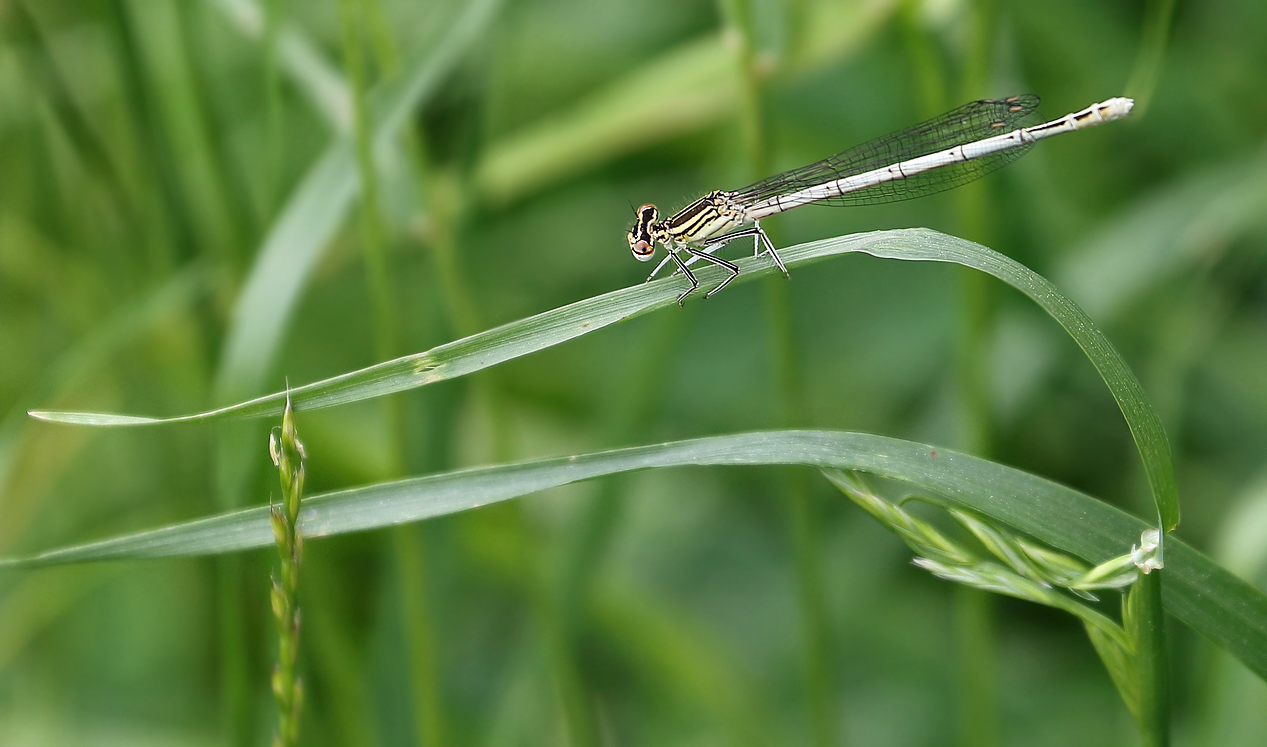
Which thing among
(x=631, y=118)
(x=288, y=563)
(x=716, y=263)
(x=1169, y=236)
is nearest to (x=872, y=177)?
(x=716, y=263)

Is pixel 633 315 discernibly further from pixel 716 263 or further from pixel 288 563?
pixel 716 263

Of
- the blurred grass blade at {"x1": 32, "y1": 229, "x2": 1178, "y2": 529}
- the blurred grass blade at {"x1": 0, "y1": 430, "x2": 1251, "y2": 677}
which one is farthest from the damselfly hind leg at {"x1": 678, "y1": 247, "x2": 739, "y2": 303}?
the blurred grass blade at {"x1": 0, "y1": 430, "x2": 1251, "y2": 677}

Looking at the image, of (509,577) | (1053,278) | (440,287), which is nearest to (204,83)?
(440,287)

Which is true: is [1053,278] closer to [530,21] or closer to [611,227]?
[611,227]

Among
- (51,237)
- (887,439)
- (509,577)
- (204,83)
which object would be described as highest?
(51,237)

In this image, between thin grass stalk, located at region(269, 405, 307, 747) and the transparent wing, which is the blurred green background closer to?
the transparent wing

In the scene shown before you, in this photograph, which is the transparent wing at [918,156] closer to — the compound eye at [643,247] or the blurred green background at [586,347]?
the blurred green background at [586,347]

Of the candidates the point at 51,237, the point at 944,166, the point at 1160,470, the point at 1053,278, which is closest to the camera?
the point at 1160,470
